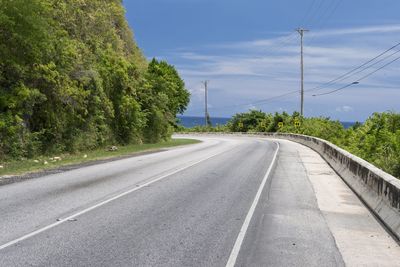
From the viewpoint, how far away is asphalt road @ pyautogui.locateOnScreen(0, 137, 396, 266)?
745 centimetres

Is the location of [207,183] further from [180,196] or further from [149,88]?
[149,88]

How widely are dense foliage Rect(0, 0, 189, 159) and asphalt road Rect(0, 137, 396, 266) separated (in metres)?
7.65

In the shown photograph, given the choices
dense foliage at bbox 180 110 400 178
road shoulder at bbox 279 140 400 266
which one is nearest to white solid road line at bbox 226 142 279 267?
road shoulder at bbox 279 140 400 266

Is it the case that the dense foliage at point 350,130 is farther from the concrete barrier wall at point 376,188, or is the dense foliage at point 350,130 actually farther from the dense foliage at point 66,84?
the dense foliage at point 66,84

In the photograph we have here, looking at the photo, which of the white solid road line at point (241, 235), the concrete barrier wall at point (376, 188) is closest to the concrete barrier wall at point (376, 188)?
the concrete barrier wall at point (376, 188)

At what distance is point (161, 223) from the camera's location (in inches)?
384

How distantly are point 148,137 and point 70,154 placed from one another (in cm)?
1792

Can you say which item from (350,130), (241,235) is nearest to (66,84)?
(241,235)

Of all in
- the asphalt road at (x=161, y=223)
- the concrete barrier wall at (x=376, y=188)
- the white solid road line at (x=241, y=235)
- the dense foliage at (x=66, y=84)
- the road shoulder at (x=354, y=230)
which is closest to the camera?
the white solid road line at (x=241, y=235)

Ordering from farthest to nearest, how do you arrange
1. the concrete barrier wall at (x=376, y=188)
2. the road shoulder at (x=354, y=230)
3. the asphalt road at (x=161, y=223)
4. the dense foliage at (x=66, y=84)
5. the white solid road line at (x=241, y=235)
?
the dense foliage at (x=66, y=84)
the concrete barrier wall at (x=376, y=188)
the road shoulder at (x=354, y=230)
the asphalt road at (x=161, y=223)
the white solid road line at (x=241, y=235)

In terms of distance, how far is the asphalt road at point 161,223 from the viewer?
7.45 meters

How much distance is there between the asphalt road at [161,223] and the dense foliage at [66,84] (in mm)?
7651

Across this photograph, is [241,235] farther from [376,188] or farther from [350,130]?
[350,130]

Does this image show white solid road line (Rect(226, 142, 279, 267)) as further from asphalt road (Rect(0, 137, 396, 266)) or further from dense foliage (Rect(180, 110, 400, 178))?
dense foliage (Rect(180, 110, 400, 178))
